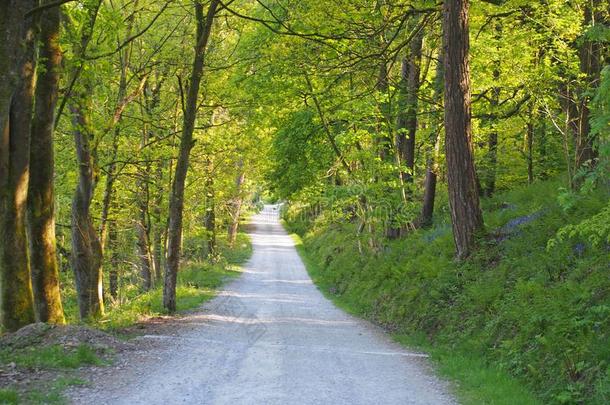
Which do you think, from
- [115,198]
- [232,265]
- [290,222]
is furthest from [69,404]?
[290,222]

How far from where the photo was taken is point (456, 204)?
11.5m

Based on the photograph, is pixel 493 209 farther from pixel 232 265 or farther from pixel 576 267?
pixel 232 265

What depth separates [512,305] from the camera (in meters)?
8.80

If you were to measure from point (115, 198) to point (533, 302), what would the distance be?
18.9 metres

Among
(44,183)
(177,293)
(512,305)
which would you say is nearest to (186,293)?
(177,293)

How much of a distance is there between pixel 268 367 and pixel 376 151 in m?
11.6

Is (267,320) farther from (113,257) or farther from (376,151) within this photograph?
(113,257)

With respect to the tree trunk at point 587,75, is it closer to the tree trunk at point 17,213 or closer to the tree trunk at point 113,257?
the tree trunk at point 17,213

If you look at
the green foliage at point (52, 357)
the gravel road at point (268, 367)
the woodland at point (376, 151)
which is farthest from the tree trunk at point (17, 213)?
the gravel road at point (268, 367)

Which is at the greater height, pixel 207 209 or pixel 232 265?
pixel 207 209

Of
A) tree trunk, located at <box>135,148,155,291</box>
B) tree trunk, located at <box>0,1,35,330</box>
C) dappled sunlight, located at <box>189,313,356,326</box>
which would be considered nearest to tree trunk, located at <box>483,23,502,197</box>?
dappled sunlight, located at <box>189,313,356,326</box>

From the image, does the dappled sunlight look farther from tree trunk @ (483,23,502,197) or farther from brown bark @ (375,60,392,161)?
tree trunk @ (483,23,502,197)

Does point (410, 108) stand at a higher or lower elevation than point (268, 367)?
higher

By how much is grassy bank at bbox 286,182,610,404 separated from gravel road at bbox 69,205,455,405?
0.71 m
